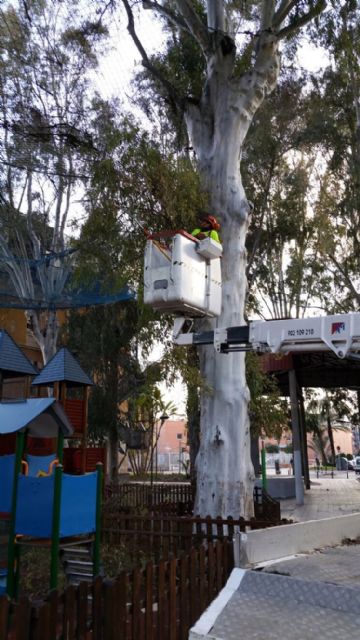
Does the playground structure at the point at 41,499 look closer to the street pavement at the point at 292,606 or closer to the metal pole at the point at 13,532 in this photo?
the metal pole at the point at 13,532

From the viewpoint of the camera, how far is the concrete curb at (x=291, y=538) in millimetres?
5652

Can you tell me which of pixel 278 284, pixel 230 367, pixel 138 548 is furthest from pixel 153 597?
pixel 278 284

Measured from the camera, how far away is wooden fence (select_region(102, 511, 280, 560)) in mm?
6539

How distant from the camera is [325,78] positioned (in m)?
18.3

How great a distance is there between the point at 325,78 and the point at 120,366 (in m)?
12.9

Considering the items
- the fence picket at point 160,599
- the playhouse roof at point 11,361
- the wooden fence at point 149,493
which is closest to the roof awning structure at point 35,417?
the playhouse roof at point 11,361

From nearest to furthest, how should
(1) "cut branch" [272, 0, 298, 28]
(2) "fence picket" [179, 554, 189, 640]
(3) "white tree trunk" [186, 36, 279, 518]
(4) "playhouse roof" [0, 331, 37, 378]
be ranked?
1. (2) "fence picket" [179, 554, 189, 640]
2. (3) "white tree trunk" [186, 36, 279, 518]
3. (4) "playhouse roof" [0, 331, 37, 378]
4. (1) "cut branch" [272, 0, 298, 28]

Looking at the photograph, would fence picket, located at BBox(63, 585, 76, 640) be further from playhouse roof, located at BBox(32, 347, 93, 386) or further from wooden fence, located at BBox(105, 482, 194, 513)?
Answer: wooden fence, located at BBox(105, 482, 194, 513)

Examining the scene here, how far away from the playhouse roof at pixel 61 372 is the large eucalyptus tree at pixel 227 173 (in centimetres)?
308

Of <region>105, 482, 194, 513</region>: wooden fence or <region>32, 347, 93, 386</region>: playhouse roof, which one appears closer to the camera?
<region>32, 347, 93, 386</region>: playhouse roof

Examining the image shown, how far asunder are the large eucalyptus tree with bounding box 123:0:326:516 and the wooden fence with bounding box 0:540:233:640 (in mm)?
3299

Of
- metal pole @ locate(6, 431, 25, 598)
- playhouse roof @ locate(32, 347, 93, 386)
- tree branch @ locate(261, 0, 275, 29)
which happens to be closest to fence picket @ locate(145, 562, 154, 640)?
metal pole @ locate(6, 431, 25, 598)

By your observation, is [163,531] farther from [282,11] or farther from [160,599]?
[282,11]

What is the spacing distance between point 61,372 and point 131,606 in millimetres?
7301
